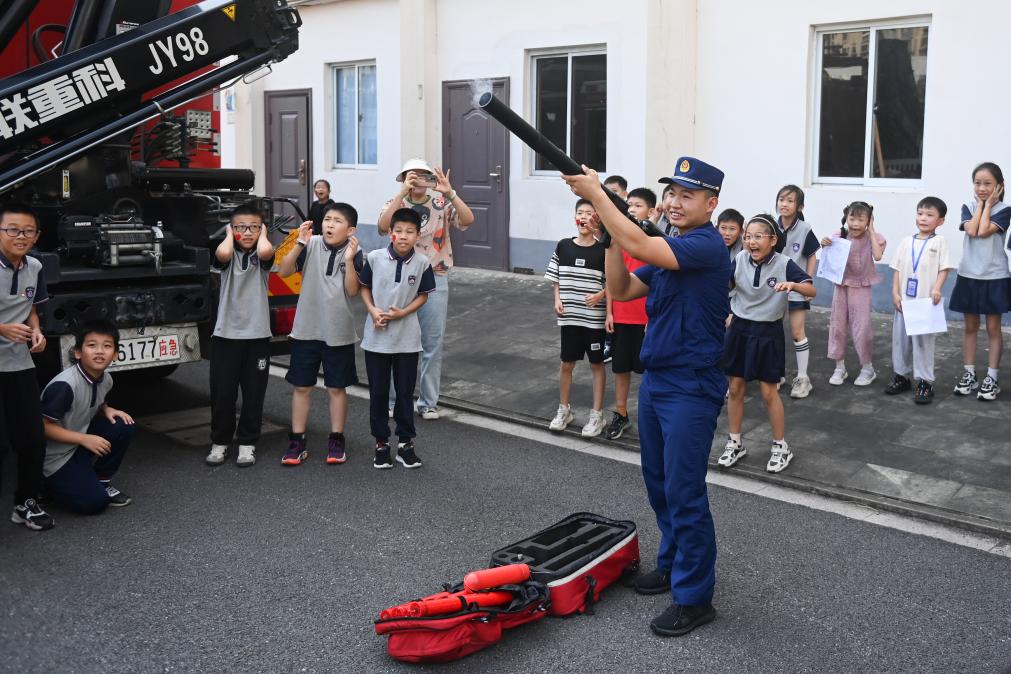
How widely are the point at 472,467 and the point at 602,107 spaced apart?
7.07 metres

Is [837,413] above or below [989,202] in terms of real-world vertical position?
below

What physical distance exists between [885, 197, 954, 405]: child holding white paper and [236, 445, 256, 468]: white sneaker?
4.62 metres

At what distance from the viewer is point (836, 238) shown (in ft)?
28.6

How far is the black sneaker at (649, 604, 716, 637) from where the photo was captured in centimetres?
450

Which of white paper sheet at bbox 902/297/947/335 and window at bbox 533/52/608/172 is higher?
window at bbox 533/52/608/172

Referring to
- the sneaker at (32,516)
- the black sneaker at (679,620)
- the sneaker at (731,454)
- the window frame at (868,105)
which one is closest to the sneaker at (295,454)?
the sneaker at (32,516)

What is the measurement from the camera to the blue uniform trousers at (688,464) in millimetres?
4578

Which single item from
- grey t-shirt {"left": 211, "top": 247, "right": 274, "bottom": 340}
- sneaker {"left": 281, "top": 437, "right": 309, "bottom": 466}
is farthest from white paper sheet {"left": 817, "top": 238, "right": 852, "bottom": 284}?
grey t-shirt {"left": 211, "top": 247, "right": 274, "bottom": 340}

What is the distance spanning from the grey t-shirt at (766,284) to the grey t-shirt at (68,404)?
12.6 feet

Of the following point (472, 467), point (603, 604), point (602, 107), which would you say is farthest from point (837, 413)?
point (602, 107)

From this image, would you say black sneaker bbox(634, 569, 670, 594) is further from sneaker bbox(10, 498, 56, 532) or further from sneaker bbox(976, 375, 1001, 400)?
sneaker bbox(976, 375, 1001, 400)

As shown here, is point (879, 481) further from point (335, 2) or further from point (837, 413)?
point (335, 2)

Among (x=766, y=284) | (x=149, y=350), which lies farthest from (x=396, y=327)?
(x=766, y=284)

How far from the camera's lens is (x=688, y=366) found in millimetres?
4648
